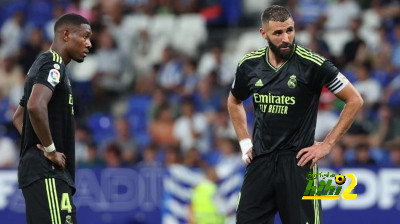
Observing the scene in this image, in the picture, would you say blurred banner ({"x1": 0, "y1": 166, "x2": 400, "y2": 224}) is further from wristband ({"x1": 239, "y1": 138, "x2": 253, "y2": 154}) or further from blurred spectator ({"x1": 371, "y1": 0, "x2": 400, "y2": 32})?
blurred spectator ({"x1": 371, "y1": 0, "x2": 400, "y2": 32})

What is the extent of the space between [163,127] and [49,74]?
7.82 meters

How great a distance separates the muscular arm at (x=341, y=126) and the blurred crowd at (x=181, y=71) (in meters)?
5.02

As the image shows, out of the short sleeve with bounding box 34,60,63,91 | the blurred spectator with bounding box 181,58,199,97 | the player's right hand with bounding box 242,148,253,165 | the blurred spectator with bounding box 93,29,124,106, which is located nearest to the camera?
the short sleeve with bounding box 34,60,63,91

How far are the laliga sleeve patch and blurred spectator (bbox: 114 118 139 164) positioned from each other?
6.81 metres

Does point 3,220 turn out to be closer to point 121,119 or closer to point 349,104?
point 121,119

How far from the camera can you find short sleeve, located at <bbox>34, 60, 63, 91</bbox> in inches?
282

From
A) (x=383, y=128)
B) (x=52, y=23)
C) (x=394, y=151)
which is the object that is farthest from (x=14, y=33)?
(x=394, y=151)

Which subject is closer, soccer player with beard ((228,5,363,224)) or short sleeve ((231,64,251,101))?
soccer player with beard ((228,5,363,224))

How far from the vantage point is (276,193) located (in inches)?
303

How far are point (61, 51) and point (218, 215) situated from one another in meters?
5.52

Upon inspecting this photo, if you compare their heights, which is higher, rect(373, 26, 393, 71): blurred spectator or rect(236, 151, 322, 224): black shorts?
rect(373, 26, 393, 71): blurred spectator

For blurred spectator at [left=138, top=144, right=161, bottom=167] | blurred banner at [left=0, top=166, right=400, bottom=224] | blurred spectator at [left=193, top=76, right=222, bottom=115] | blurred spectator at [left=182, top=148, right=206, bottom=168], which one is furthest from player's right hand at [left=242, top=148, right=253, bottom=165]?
blurred spectator at [left=193, top=76, right=222, bottom=115]

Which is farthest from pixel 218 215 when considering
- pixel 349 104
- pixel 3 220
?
pixel 349 104

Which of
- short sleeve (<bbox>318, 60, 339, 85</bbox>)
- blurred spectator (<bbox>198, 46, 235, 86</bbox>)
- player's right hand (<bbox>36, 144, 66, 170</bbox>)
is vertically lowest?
player's right hand (<bbox>36, 144, 66, 170</bbox>)
